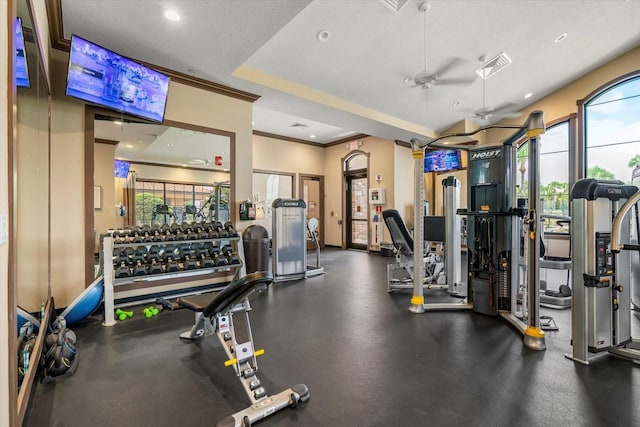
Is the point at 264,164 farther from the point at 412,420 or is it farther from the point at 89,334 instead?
the point at 412,420

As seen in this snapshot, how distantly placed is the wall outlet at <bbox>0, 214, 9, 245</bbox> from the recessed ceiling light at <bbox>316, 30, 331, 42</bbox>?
12.3ft

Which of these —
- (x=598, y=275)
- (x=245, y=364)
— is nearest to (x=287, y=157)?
(x=245, y=364)

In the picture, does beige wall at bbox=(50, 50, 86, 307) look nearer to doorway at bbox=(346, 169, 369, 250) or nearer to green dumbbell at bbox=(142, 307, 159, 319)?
green dumbbell at bbox=(142, 307, 159, 319)

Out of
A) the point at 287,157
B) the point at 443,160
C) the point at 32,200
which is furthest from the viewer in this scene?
the point at 287,157

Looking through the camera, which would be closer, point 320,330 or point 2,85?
point 2,85

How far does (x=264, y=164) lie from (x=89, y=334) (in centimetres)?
614

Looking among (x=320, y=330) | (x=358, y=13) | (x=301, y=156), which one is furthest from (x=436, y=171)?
(x=320, y=330)

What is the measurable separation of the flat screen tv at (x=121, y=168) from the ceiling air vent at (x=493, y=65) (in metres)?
5.70

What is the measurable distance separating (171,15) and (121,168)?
2335mm

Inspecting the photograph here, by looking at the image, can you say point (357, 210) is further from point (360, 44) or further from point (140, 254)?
point (140, 254)

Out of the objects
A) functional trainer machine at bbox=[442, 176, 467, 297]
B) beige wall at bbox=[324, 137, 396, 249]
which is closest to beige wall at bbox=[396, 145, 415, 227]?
beige wall at bbox=[324, 137, 396, 249]

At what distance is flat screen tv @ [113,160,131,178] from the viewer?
168 inches

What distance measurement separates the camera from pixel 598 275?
7.86ft

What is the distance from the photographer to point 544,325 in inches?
128
